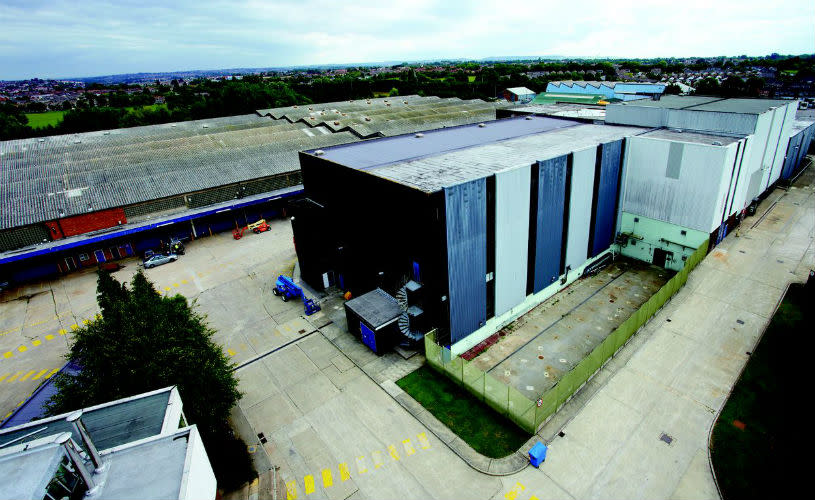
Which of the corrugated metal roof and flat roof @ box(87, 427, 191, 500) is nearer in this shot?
flat roof @ box(87, 427, 191, 500)

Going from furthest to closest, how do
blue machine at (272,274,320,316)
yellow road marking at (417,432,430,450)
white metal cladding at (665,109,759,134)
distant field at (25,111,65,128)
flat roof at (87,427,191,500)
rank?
distant field at (25,111,65,128) → white metal cladding at (665,109,759,134) → blue machine at (272,274,320,316) → yellow road marking at (417,432,430,450) → flat roof at (87,427,191,500)

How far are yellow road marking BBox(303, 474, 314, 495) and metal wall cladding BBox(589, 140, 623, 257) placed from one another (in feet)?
87.9

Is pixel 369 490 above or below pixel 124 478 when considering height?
below

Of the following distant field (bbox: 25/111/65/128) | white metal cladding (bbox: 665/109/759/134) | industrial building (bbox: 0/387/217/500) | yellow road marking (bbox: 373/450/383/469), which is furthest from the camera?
distant field (bbox: 25/111/65/128)

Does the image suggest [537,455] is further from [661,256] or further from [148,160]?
[148,160]

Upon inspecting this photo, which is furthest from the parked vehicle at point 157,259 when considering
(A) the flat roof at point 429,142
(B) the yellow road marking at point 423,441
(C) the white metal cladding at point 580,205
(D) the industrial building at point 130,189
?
(C) the white metal cladding at point 580,205

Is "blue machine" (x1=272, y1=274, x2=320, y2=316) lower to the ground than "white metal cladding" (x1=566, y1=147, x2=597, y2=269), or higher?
lower

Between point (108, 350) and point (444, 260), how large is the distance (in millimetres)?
16426

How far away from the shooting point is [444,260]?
23.6 metres

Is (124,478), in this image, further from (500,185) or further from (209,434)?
(500,185)

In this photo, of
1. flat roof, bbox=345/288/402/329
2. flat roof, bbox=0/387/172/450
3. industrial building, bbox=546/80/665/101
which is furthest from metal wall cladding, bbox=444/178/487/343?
industrial building, bbox=546/80/665/101

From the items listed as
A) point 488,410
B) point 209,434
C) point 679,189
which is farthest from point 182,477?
point 679,189

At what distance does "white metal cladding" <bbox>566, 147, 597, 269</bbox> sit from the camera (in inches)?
1201

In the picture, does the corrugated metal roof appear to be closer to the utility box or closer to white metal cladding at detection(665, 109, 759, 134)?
white metal cladding at detection(665, 109, 759, 134)
